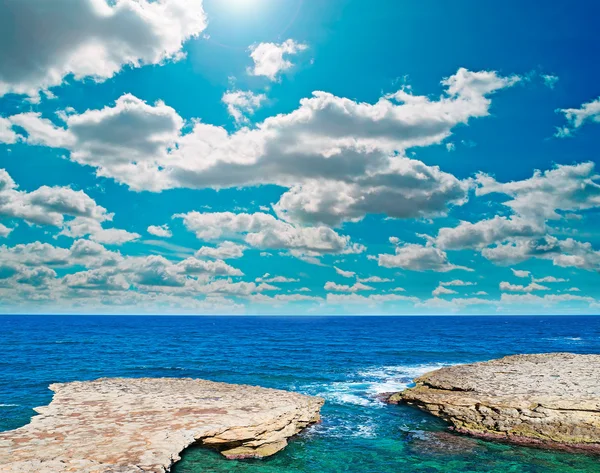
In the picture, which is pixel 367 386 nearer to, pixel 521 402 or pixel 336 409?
pixel 336 409

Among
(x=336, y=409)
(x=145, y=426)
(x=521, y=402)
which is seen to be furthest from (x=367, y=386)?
(x=145, y=426)

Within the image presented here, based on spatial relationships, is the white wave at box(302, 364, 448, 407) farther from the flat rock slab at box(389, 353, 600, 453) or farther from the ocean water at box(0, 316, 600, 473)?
the flat rock slab at box(389, 353, 600, 453)

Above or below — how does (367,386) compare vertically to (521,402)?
below

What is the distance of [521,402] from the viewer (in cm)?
2862

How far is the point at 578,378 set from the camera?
117 ft

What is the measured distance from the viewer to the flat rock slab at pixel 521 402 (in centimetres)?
2564

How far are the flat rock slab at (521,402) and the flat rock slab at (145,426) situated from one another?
10.6 meters

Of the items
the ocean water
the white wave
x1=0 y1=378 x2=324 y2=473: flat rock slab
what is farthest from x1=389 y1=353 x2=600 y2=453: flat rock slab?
x1=0 y1=378 x2=324 y2=473: flat rock slab

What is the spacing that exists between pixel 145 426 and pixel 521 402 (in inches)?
996

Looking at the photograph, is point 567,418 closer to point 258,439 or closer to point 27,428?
point 258,439

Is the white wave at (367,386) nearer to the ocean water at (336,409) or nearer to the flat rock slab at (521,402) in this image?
the ocean water at (336,409)

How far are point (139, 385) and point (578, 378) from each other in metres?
39.4

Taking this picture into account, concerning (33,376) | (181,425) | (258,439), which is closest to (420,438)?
(258,439)

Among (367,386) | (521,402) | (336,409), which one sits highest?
(521,402)
